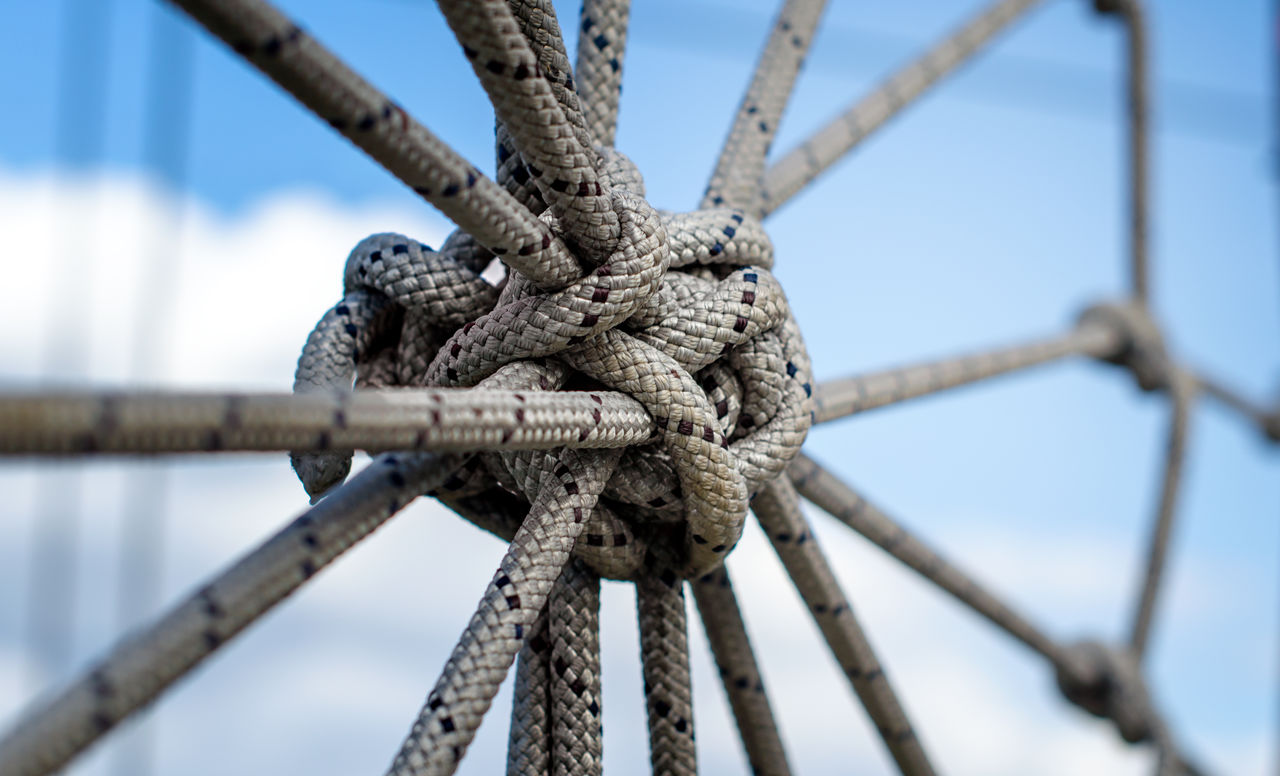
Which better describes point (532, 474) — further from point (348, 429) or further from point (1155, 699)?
point (1155, 699)

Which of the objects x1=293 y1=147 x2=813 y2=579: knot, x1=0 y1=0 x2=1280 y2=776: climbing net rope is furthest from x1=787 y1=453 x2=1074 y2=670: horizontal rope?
x1=293 y1=147 x2=813 y2=579: knot

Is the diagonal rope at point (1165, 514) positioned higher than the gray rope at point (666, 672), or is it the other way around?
the diagonal rope at point (1165, 514)

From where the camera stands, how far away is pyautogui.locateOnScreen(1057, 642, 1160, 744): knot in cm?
128

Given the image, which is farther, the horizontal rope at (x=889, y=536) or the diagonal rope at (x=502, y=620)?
the horizontal rope at (x=889, y=536)

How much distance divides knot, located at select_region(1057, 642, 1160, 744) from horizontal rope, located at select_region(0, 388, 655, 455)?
854mm

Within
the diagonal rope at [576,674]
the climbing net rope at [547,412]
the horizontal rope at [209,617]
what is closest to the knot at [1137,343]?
the climbing net rope at [547,412]

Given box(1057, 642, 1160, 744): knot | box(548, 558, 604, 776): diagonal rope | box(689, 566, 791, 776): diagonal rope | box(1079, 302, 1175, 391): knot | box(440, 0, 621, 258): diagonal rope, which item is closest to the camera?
box(440, 0, 621, 258): diagonal rope

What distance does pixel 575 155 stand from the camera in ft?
1.88

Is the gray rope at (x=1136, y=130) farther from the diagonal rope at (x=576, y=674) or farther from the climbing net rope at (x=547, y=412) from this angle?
the diagonal rope at (x=576, y=674)

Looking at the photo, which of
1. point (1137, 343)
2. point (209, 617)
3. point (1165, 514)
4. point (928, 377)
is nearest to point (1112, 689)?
point (1165, 514)

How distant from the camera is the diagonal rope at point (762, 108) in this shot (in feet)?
2.55

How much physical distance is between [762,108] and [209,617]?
50 centimetres

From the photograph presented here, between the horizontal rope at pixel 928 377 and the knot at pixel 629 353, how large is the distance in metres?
0.08

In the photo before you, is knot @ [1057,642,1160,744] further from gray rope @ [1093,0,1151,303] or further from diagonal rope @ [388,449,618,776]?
diagonal rope @ [388,449,618,776]
